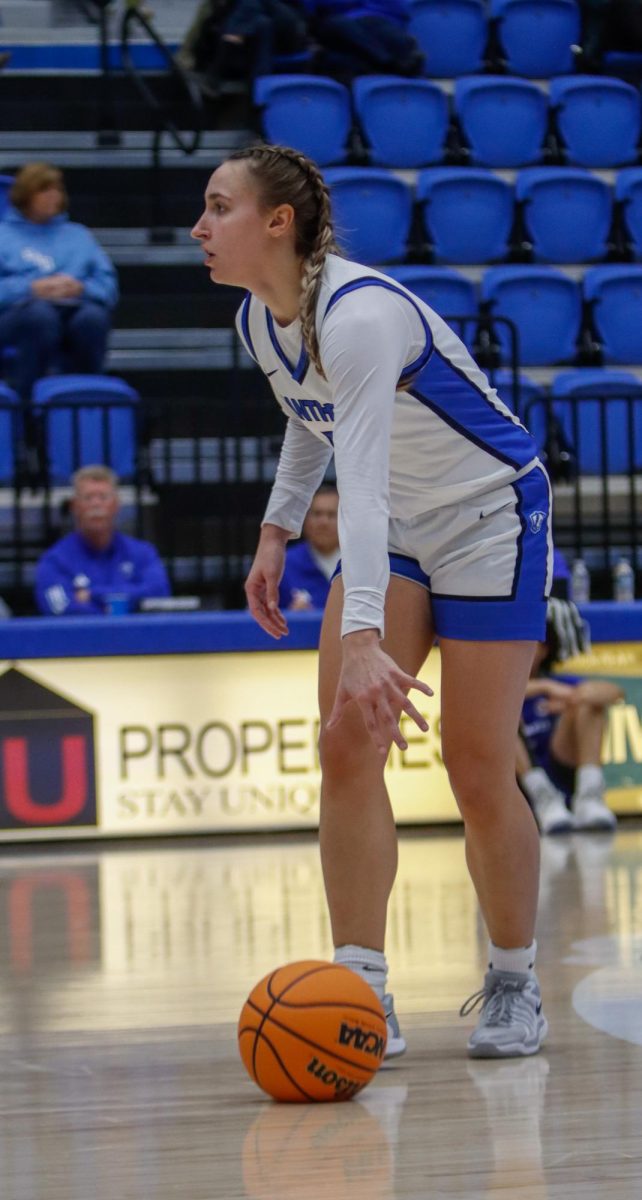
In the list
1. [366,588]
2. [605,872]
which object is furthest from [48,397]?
[366,588]

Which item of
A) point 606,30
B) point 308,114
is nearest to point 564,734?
point 308,114

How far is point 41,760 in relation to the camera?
752 centimetres

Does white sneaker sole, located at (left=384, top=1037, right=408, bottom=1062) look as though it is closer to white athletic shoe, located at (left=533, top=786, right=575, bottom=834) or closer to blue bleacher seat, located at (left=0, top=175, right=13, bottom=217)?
white athletic shoe, located at (left=533, top=786, right=575, bottom=834)

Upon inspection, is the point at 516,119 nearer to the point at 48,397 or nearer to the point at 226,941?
the point at 48,397

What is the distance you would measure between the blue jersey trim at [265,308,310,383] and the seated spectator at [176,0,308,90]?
29.2 feet

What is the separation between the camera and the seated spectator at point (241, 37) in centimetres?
1179

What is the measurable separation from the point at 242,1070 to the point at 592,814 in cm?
449

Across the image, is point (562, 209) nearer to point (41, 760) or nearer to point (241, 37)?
point (241, 37)

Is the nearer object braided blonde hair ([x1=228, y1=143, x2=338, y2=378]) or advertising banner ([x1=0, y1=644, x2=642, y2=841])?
braided blonde hair ([x1=228, y1=143, x2=338, y2=378])

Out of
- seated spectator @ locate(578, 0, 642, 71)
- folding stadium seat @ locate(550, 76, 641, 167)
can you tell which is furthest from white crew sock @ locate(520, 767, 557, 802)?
seated spectator @ locate(578, 0, 642, 71)

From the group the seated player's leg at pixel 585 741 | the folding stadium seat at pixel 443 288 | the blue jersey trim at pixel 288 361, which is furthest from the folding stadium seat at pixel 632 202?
the blue jersey trim at pixel 288 361

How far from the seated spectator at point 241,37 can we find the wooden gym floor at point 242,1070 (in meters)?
7.13

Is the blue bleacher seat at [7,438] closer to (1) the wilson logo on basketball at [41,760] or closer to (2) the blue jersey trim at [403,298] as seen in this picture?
(1) the wilson logo on basketball at [41,760]

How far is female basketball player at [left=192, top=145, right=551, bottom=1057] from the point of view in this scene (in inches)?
131
